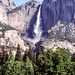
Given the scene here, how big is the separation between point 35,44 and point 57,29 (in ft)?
97.1

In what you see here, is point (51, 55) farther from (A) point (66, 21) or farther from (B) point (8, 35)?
(A) point (66, 21)

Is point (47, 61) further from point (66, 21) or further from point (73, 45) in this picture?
point (66, 21)

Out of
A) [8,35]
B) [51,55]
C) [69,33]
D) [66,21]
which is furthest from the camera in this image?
[66,21]

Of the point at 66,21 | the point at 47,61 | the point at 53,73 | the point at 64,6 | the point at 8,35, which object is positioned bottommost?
the point at 53,73

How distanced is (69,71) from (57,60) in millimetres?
3747

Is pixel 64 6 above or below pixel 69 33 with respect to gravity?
above

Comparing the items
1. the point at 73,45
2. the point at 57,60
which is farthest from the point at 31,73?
the point at 73,45

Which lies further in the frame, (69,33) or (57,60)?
(69,33)

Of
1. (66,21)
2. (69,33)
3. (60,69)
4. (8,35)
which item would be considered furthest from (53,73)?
(66,21)

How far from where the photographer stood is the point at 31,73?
43.4m

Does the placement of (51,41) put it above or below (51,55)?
above

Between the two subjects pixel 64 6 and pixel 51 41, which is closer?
pixel 51 41

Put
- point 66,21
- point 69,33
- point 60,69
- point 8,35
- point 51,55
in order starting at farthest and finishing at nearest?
point 66,21
point 69,33
point 8,35
point 51,55
point 60,69

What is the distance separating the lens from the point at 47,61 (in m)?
40.8
